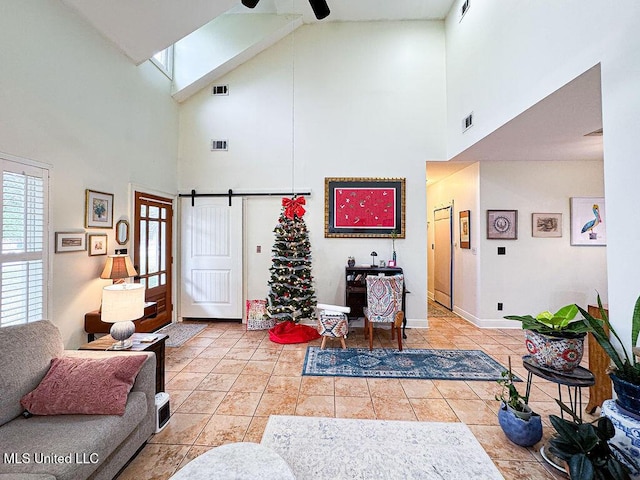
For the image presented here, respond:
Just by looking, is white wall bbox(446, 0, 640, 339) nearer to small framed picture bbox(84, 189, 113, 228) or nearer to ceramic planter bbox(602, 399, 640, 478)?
ceramic planter bbox(602, 399, 640, 478)

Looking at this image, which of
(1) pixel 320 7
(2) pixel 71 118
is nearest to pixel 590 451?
(1) pixel 320 7

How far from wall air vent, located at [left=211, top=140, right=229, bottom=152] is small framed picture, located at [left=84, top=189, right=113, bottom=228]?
1903mm

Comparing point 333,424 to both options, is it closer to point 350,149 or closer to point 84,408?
point 84,408

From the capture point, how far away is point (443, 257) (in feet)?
20.1

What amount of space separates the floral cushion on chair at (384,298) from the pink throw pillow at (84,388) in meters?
2.61

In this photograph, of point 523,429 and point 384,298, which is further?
point 384,298

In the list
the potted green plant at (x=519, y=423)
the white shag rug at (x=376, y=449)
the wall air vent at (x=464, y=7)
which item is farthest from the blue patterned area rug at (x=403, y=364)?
the wall air vent at (x=464, y=7)

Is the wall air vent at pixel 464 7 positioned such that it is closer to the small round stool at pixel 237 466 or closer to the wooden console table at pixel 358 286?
the wooden console table at pixel 358 286

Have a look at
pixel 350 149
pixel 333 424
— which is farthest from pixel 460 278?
pixel 333 424

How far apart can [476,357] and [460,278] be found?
208cm

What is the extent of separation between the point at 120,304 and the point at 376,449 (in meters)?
2.20

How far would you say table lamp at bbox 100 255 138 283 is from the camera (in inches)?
128

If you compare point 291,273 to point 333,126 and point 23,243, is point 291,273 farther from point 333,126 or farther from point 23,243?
point 23,243

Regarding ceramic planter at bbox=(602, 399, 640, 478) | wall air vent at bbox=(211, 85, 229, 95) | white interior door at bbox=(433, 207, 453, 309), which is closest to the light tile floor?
ceramic planter at bbox=(602, 399, 640, 478)
